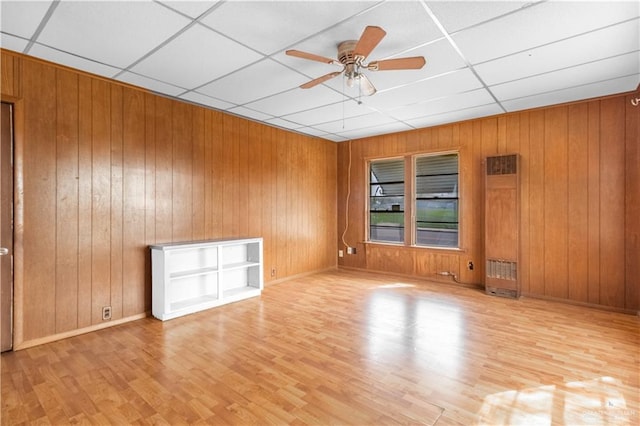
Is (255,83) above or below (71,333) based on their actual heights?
above

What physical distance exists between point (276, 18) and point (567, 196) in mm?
4318

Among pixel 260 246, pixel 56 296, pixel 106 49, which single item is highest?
pixel 106 49

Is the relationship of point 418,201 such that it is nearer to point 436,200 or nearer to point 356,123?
point 436,200

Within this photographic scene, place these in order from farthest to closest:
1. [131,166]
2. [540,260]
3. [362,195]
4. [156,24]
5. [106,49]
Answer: [362,195] → [540,260] → [131,166] → [106,49] → [156,24]

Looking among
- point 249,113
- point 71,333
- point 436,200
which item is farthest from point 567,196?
point 71,333

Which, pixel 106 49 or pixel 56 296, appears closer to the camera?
pixel 106 49

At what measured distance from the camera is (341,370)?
8.26 feet

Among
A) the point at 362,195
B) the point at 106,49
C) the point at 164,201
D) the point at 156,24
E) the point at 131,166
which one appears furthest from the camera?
the point at 362,195

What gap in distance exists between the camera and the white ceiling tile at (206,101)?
3909 millimetres

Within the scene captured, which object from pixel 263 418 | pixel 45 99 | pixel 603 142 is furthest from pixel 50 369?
pixel 603 142

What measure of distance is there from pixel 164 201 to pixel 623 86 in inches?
220

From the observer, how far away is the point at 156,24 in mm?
2404

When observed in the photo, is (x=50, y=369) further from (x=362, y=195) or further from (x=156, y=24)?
(x=362, y=195)

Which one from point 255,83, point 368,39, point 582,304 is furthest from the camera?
point 582,304
